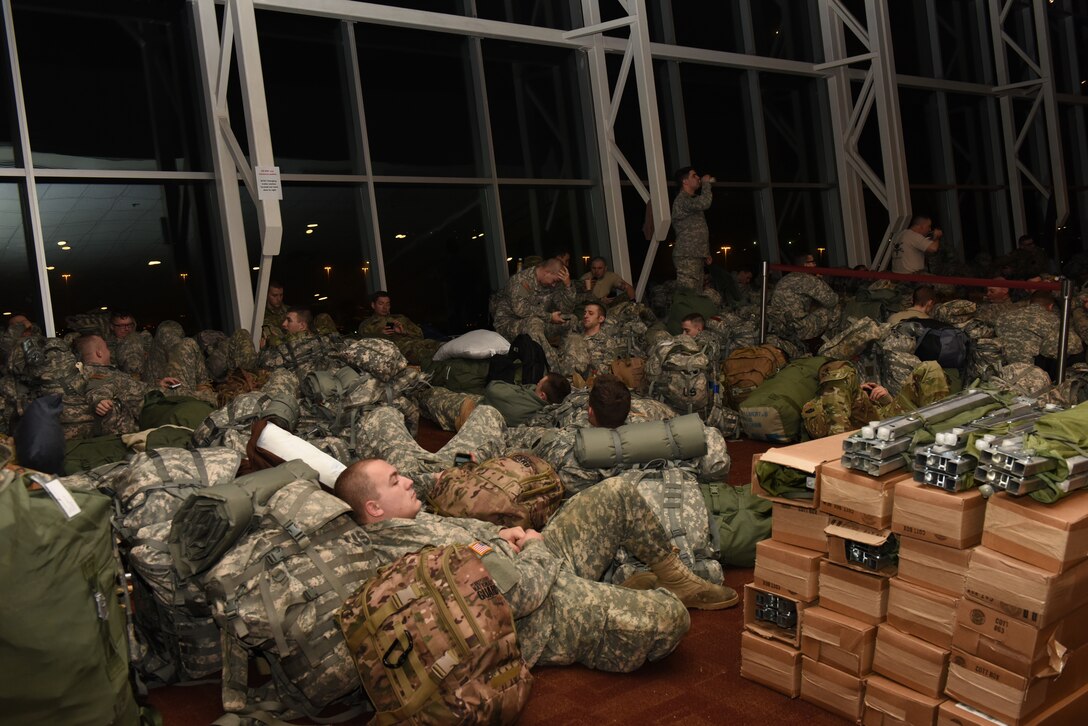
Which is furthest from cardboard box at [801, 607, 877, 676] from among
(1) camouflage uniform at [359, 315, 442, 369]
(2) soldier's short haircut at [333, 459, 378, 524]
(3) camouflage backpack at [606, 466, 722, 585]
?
(1) camouflage uniform at [359, 315, 442, 369]

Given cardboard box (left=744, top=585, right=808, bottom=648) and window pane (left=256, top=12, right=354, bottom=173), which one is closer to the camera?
cardboard box (left=744, top=585, right=808, bottom=648)

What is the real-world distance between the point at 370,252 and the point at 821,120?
7.58 metres

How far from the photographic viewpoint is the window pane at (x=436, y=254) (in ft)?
33.1

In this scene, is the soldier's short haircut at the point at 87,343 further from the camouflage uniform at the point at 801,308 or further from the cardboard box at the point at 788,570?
the camouflage uniform at the point at 801,308

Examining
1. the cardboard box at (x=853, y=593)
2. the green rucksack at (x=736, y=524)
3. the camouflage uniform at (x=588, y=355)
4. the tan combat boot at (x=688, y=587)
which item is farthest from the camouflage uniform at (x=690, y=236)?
the cardboard box at (x=853, y=593)

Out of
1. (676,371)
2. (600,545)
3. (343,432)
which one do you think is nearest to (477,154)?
(676,371)

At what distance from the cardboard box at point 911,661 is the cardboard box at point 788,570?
265 millimetres

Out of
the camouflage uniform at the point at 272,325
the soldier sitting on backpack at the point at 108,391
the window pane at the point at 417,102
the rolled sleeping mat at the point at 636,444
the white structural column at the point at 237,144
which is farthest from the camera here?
the window pane at the point at 417,102

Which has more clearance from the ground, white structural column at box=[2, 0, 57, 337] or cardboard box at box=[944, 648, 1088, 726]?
white structural column at box=[2, 0, 57, 337]

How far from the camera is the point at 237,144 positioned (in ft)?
26.8

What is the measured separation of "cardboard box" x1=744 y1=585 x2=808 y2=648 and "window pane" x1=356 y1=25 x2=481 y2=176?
7654mm

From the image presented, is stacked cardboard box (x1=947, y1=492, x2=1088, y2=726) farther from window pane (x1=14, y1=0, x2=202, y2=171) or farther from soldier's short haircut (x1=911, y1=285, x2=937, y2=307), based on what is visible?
window pane (x1=14, y1=0, x2=202, y2=171)

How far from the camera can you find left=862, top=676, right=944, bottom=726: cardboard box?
2.78 metres

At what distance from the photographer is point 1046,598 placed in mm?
→ 2502
